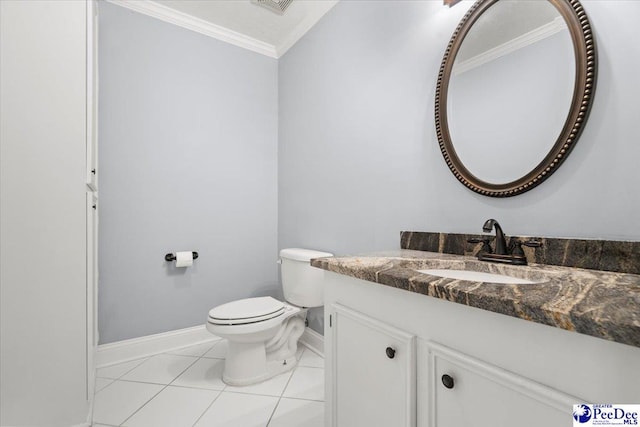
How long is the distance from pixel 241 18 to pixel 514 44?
1.94 metres

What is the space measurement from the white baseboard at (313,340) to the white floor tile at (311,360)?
0.11ft

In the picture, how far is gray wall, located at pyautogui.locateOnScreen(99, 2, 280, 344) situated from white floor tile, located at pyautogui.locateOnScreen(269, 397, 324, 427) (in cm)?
109

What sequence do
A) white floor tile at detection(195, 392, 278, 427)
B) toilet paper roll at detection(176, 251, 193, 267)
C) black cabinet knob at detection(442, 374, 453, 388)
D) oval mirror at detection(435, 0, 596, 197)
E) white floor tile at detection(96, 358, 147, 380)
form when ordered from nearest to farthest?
1. black cabinet knob at detection(442, 374, 453, 388)
2. oval mirror at detection(435, 0, 596, 197)
3. white floor tile at detection(195, 392, 278, 427)
4. white floor tile at detection(96, 358, 147, 380)
5. toilet paper roll at detection(176, 251, 193, 267)

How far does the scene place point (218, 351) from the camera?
212 cm

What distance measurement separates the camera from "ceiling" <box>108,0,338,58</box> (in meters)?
2.06

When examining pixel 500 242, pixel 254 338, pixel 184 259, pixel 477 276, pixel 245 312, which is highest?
pixel 500 242

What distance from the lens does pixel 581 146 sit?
0.92 metres

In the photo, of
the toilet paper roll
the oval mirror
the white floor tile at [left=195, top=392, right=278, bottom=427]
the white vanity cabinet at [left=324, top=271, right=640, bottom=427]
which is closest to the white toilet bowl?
the white floor tile at [left=195, top=392, right=278, bottom=427]

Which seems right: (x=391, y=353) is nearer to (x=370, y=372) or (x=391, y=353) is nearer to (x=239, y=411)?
(x=370, y=372)

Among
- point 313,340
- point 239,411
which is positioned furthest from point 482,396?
point 313,340

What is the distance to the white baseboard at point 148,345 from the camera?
6.28 feet

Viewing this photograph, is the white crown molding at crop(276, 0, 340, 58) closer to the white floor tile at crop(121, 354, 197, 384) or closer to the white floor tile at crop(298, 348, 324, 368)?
the white floor tile at crop(298, 348, 324, 368)

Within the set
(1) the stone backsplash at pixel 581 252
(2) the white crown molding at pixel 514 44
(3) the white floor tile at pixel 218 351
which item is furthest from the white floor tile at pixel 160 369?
(2) the white crown molding at pixel 514 44

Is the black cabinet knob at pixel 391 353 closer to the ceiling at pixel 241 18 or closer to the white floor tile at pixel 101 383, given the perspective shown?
the white floor tile at pixel 101 383
